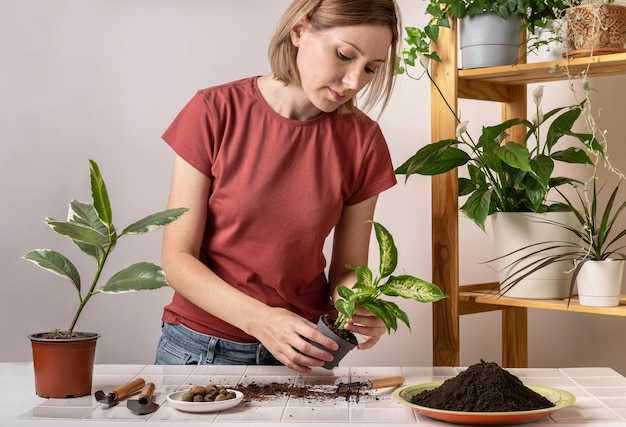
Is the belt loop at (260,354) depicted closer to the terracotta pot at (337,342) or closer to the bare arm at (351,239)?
the bare arm at (351,239)

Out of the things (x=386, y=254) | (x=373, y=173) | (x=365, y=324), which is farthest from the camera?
(x=373, y=173)

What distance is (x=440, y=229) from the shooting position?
2.51 m

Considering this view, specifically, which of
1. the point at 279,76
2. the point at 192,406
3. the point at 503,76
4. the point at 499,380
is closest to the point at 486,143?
the point at 503,76

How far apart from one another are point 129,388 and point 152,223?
309 mm

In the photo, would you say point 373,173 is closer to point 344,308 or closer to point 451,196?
point 451,196

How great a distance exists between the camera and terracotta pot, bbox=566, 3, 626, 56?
2.21 metres

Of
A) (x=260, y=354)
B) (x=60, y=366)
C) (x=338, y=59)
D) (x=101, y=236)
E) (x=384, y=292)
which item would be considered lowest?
(x=260, y=354)

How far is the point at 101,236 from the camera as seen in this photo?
1416mm

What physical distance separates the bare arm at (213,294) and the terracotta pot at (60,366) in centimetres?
38

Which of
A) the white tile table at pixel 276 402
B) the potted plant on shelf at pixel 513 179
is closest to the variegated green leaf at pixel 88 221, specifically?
the white tile table at pixel 276 402

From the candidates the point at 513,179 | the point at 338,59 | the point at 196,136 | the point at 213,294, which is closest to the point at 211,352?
the point at 213,294

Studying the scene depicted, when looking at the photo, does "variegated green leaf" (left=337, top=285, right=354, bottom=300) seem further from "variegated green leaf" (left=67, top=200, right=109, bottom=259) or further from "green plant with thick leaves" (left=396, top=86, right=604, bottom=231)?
"green plant with thick leaves" (left=396, top=86, right=604, bottom=231)

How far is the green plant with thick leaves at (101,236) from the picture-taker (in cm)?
139

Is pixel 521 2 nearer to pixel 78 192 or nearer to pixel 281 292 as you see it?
pixel 281 292
